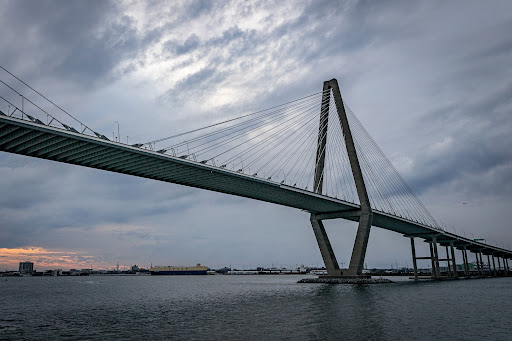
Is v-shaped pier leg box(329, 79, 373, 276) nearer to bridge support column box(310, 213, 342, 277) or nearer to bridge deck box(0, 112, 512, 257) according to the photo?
bridge deck box(0, 112, 512, 257)

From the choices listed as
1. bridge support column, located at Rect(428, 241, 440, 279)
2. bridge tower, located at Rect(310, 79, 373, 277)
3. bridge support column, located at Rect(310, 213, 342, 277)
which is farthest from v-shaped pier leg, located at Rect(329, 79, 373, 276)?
bridge support column, located at Rect(428, 241, 440, 279)

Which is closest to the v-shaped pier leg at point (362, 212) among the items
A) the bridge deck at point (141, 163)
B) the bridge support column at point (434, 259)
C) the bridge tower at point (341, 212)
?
the bridge tower at point (341, 212)

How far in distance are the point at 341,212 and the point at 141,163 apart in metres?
40.1

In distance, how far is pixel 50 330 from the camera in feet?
80.6

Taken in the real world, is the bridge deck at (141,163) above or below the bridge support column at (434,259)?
above

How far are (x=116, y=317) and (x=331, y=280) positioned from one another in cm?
4666

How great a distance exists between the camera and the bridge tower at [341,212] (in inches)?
2662

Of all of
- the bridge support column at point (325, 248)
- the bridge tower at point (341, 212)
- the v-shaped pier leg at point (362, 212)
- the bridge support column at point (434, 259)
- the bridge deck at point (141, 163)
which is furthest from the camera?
the bridge support column at point (434, 259)

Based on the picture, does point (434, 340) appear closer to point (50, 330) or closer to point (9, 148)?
point (50, 330)

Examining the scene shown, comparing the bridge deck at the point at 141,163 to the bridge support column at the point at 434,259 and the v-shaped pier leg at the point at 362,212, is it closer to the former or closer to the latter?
the v-shaped pier leg at the point at 362,212

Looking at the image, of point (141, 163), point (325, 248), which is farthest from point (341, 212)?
point (141, 163)

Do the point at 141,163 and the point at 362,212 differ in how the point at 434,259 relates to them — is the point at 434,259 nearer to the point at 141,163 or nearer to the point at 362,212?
the point at 362,212

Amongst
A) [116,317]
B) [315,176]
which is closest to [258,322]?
[116,317]

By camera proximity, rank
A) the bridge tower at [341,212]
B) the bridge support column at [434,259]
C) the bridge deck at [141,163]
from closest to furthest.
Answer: the bridge deck at [141,163] → the bridge tower at [341,212] → the bridge support column at [434,259]
